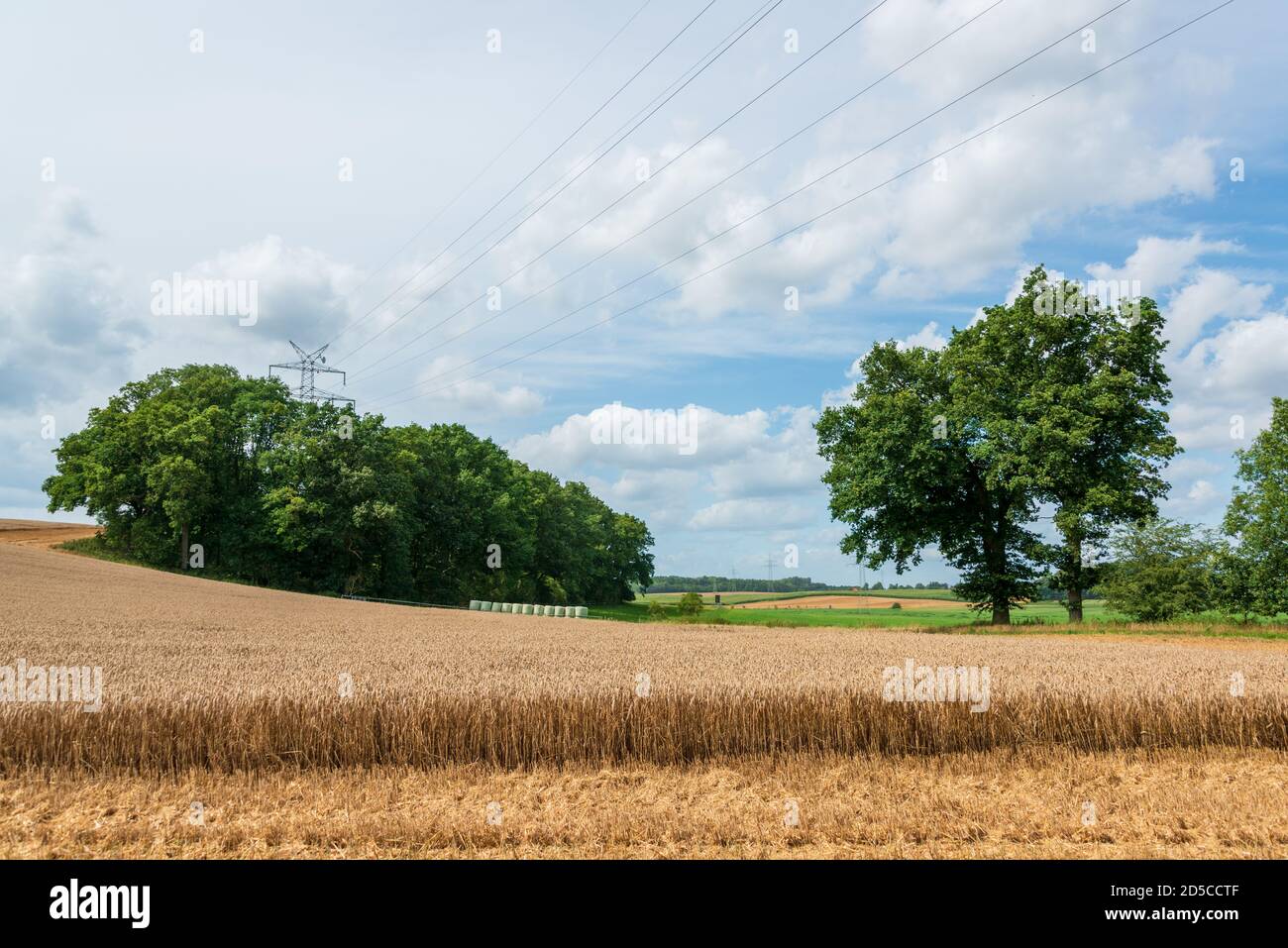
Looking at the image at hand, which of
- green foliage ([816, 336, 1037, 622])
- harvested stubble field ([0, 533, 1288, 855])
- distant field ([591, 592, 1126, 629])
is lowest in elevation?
distant field ([591, 592, 1126, 629])

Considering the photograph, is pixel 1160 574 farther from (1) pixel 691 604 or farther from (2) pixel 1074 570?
(1) pixel 691 604

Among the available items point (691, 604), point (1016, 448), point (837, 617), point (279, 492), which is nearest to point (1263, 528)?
point (1016, 448)

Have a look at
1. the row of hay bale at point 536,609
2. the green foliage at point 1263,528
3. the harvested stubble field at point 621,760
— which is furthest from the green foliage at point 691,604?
the harvested stubble field at point 621,760

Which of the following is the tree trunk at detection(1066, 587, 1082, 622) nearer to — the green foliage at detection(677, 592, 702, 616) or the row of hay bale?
the row of hay bale

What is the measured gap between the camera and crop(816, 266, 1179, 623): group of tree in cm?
4175

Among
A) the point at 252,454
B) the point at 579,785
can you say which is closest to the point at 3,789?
the point at 579,785

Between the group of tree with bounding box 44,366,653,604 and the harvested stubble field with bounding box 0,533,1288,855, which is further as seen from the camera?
the group of tree with bounding box 44,366,653,604

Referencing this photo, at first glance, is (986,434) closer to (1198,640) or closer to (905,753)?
(1198,640)

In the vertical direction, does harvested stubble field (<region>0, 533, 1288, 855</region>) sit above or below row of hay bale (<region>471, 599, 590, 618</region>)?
above

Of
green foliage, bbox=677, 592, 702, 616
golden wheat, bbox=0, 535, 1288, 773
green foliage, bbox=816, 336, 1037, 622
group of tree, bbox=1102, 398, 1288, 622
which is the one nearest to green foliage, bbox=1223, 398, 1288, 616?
group of tree, bbox=1102, 398, 1288, 622

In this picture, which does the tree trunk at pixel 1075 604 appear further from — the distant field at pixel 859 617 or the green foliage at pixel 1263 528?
the green foliage at pixel 1263 528

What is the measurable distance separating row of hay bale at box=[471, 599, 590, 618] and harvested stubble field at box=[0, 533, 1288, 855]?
44394 millimetres

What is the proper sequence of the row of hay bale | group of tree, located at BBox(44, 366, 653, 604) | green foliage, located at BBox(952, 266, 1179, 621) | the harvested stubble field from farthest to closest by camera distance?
1. group of tree, located at BBox(44, 366, 653, 604)
2. the row of hay bale
3. green foliage, located at BBox(952, 266, 1179, 621)
4. the harvested stubble field

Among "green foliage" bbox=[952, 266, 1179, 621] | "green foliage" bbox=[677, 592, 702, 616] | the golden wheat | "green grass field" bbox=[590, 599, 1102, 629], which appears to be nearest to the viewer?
the golden wheat
